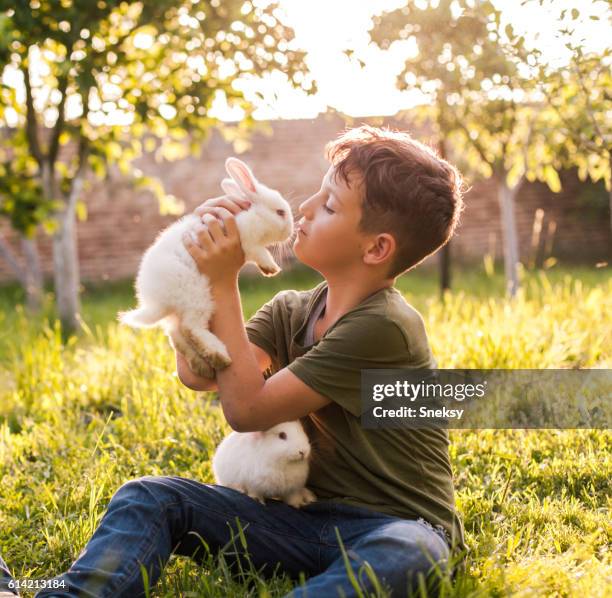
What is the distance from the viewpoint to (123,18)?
5.47m

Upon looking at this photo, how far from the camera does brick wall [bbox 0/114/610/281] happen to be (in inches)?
406

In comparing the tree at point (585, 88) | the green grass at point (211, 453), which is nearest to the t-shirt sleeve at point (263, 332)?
the green grass at point (211, 453)

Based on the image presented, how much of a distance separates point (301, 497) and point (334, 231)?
0.70m

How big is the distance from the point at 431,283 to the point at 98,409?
6.16 meters

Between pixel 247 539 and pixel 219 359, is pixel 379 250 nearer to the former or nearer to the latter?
pixel 219 359

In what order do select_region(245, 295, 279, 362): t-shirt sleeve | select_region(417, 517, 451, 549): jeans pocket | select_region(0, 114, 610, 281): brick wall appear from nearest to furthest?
1. select_region(417, 517, 451, 549): jeans pocket
2. select_region(245, 295, 279, 362): t-shirt sleeve
3. select_region(0, 114, 610, 281): brick wall

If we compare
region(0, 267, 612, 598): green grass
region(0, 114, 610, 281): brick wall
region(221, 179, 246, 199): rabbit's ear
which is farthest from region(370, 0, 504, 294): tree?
region(0, 114, 610, 281): brick wall

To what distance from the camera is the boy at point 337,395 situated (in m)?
1.86

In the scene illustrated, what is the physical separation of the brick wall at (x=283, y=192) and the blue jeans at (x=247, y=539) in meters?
8.11

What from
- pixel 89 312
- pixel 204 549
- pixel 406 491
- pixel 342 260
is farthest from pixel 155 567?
pixel 89 312

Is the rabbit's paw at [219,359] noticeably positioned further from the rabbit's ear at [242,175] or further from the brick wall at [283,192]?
the brick wall at [283,192]

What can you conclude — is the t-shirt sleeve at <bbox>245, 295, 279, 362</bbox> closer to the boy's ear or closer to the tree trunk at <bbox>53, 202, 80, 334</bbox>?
the boy's ear

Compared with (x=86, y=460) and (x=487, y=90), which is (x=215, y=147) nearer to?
(x=487, y=90)

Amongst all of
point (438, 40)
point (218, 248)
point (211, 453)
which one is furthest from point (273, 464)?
point (438, 40)
